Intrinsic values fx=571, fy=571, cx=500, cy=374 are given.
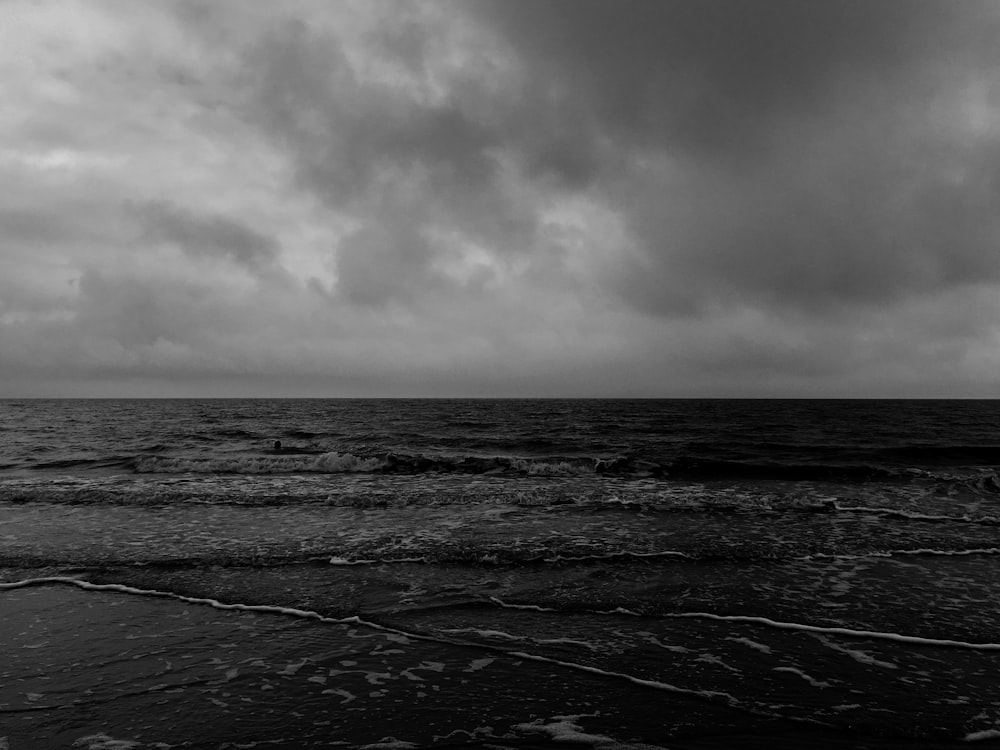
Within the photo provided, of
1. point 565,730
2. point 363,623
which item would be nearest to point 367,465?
point 363,623

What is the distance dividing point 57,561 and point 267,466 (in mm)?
17789

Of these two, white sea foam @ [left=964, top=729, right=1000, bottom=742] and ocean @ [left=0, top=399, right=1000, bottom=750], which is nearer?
white sea foam @ [left=964, top=729, right=1000, bottom=742]

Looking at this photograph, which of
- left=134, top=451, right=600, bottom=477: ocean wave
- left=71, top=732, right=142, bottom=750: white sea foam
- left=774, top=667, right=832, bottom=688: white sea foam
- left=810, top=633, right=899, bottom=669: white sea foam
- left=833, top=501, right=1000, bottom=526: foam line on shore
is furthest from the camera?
left=134, top=451, right=600, bottom=477: ocean wave

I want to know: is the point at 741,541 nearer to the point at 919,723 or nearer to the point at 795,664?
the point at 795,664

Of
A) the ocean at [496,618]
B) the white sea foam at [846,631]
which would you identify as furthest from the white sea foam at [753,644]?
the white sea foam at [846,631]

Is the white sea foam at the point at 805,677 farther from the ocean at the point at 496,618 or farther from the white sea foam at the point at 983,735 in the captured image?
the white sea foam at the point at 983,735

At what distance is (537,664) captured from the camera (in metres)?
7.21

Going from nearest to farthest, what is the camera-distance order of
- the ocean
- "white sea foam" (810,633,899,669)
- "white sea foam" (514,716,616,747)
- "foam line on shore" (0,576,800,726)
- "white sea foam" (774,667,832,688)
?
"white sea foam" (514,716,616,747) < the ocean < "foam line on shore" (0,576,800,726) < "white sea foam" (774,667,832,688) < "white sea foam" (810,633,899,669)

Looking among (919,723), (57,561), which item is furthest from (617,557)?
(57,561)

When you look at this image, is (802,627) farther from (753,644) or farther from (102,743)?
(102,743)

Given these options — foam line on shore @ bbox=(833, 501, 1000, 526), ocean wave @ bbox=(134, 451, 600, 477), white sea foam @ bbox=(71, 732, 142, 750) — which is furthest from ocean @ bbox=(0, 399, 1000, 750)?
ocean wave @ bbox=(134, 451, 600, 477)

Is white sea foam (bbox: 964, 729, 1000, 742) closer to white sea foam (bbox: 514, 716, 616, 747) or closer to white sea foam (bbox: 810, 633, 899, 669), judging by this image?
white sea foam (bbox: 810, 633, 899, 669)

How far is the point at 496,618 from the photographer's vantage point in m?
8.84

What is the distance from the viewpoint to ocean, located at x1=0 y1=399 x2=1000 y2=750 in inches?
→ 232
